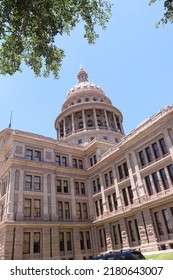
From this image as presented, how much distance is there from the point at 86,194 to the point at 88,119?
27.1m

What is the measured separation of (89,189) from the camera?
3819cm

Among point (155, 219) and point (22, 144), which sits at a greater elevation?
point (22, 144)

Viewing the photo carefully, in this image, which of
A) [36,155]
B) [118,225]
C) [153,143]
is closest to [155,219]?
[118,225]

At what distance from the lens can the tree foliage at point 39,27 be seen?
1195 cm

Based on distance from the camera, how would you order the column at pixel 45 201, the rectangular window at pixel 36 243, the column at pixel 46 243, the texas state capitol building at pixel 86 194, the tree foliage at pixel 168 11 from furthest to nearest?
the column at pixel 45 201, the column at pixel 46 243, the rectangular window at pixel 36 243, the texas state capitol building at pixel 86 194, the tree foliage at pixel 168 11

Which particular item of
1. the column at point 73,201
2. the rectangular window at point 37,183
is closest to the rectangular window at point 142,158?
the column at point 73,201

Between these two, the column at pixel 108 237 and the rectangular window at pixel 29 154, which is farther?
the rectangular window at pixel 29 154

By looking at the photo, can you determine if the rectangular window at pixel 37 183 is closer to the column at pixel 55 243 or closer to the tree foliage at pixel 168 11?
the column at pixel 55 243

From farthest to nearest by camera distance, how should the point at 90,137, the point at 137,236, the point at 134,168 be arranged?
the point at 90,137 → the point at 134,168 → the point at 137,236

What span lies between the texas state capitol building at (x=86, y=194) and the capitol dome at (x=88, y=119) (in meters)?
14.9

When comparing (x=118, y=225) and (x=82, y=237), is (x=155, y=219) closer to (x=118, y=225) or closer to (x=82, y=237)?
(x=118, y=225)

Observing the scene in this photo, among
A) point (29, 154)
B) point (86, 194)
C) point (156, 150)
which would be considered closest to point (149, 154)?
point (156, 150)

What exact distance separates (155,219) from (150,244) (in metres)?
2.80
